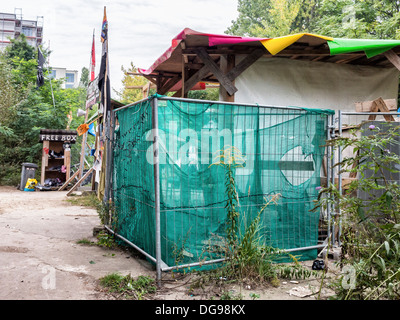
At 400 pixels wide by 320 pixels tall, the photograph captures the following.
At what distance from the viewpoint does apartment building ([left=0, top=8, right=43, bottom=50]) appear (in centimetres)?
6065

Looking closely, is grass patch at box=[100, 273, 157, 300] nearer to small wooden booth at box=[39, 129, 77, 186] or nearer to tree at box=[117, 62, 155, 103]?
small wooden booth at box=[39, 129, 77, 186]

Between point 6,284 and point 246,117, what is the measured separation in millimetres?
3336

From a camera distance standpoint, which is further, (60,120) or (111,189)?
(60,120)

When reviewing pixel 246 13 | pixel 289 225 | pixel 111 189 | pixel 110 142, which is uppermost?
pixel 246 13

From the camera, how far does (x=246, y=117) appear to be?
4754 mm

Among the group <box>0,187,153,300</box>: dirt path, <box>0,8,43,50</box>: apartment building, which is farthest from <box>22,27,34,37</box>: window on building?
<box>0,187,153,300</box>: dirt path

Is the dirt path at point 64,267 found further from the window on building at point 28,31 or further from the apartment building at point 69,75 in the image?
the window on building at point 28,31

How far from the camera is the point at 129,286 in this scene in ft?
12.8

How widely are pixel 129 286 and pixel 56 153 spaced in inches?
537

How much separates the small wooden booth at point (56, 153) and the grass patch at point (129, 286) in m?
12.3

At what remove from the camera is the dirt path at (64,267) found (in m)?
3.78

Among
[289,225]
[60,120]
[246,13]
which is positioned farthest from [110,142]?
[246,13]

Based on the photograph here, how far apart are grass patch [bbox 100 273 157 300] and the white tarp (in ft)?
12.0

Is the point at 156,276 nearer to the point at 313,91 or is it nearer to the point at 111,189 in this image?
the point at 111,189
